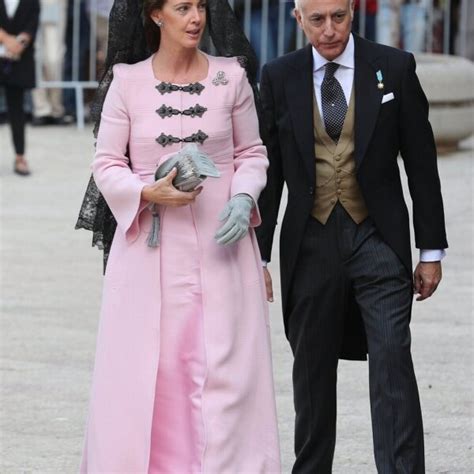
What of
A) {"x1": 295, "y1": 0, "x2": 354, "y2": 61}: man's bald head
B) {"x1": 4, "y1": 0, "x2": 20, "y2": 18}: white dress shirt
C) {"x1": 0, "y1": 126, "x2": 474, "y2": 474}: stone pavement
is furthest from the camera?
{"x1": 4, "y1": 0, "x2": 20, "y2": 18}: white dress shirt

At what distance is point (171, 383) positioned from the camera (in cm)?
525

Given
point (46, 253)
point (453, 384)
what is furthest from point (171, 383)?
point (46, 253)

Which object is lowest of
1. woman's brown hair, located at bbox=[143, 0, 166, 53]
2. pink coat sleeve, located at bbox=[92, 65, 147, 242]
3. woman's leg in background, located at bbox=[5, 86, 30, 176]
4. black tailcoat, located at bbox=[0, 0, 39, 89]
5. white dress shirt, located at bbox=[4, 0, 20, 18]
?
woman's leg in background, located at bbox=[5, 86, 30, 176]

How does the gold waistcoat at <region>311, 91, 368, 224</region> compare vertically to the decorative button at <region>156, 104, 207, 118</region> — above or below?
below

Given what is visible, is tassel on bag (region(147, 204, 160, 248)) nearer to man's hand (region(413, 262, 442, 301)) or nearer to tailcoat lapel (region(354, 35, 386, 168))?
tailcoat lapel (region(354, 35, 386, 168))

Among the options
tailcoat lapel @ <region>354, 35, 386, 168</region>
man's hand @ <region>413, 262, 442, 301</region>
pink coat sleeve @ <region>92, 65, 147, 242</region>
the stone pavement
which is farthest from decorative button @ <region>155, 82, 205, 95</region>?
the stone pavement

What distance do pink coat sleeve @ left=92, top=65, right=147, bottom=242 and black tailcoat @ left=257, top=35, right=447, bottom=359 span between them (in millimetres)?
586

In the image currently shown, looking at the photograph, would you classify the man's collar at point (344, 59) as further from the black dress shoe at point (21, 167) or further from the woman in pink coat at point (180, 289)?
the black dress shoe at point (21, 167)

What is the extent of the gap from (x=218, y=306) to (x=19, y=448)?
78.9 inches

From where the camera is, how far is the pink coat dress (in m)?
5.19

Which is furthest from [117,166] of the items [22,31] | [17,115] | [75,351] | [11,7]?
[11,7]

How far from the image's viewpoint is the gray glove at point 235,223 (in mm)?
5082

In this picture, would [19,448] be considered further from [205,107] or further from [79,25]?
[79,25]

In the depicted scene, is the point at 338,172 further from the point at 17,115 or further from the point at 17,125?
the point at 17,115
